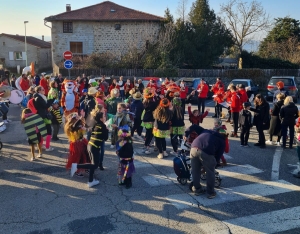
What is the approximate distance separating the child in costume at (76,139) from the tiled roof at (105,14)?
89.6ft

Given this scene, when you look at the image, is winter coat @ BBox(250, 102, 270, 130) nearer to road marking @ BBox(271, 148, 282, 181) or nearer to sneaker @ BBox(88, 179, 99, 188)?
road marking @ BBox(271, 148, 282, 181)

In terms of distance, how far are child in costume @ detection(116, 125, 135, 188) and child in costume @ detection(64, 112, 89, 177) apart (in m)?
0.90

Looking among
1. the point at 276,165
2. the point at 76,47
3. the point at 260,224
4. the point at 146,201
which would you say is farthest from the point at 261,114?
the point at 76,47

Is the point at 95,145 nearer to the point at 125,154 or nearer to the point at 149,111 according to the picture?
the point at 125,154

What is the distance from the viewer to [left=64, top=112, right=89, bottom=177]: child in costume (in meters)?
7.10

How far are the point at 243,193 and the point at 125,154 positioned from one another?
2.57 m

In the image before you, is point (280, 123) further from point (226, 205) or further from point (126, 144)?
point (126, 144)

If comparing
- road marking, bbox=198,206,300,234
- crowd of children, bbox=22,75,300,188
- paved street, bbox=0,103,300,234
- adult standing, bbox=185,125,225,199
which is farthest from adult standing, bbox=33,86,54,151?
road marking, bbox=198,206,300,234

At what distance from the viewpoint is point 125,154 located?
6.81m

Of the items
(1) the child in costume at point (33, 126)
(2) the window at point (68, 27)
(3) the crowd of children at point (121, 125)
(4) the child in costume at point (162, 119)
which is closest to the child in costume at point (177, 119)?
(3) the crowd of children at point (121, 125)

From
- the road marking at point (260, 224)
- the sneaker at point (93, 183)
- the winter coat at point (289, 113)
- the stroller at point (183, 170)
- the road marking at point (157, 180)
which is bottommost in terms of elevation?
the road marking at point (260, 224)

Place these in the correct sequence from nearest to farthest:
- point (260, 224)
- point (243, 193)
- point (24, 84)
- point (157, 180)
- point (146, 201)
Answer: point (260, 224) → point (146, 201) → point (243, 193) → point (157, 180) → point (24, 84)

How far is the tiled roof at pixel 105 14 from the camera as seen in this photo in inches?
1300

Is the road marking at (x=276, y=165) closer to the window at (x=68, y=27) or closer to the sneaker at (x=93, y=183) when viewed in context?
the sneaker at (x=93, y=183)
